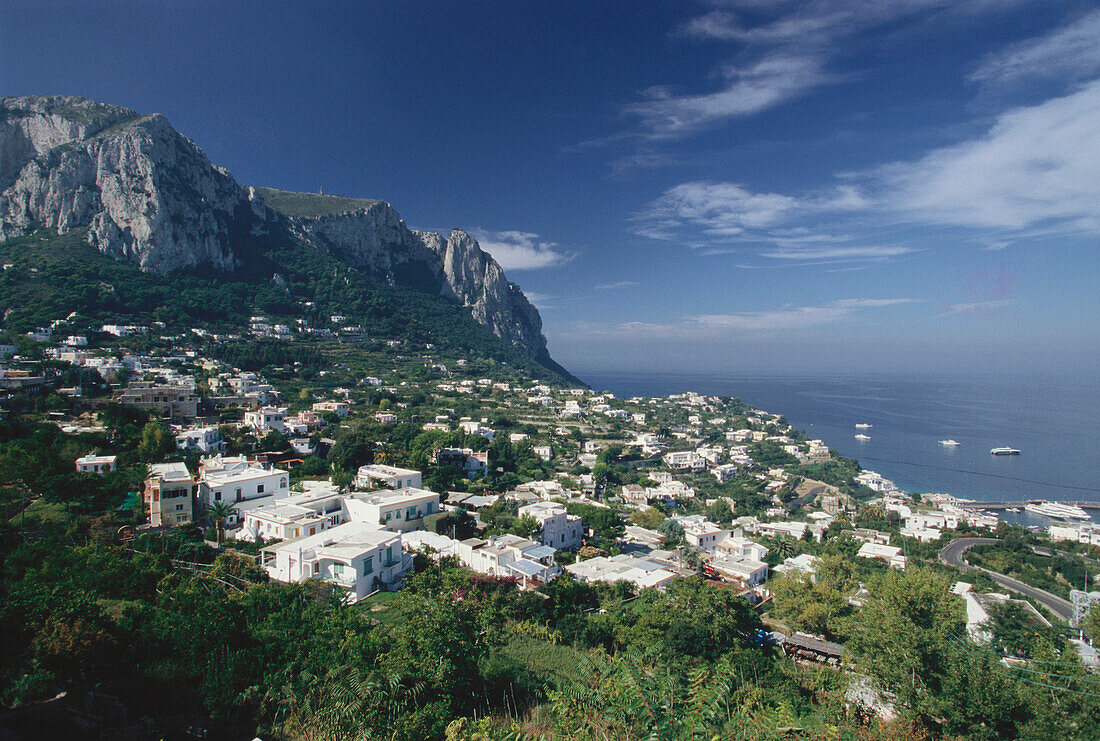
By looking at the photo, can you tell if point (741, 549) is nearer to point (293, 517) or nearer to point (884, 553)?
point (884, 553)

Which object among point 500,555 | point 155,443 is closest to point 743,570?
point 500,555

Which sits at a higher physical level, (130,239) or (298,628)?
(130,239)

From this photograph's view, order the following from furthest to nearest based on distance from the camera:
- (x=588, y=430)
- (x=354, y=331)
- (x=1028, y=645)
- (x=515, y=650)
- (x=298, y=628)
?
(x=354, y=331), (x=588, y=430), (x=1028, y=645), (x=515, y=650), (x=298, y=628)

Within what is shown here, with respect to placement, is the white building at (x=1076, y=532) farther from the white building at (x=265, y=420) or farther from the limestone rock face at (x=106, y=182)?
the limestone rock face at (x=106, y=182)

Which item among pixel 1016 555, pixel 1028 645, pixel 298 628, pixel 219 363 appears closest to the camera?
pixel 298 628


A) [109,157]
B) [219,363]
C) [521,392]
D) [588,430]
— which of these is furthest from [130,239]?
[588,430]

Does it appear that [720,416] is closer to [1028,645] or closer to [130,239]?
[1028,645]

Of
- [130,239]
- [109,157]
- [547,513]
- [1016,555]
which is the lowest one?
[1016,555]
